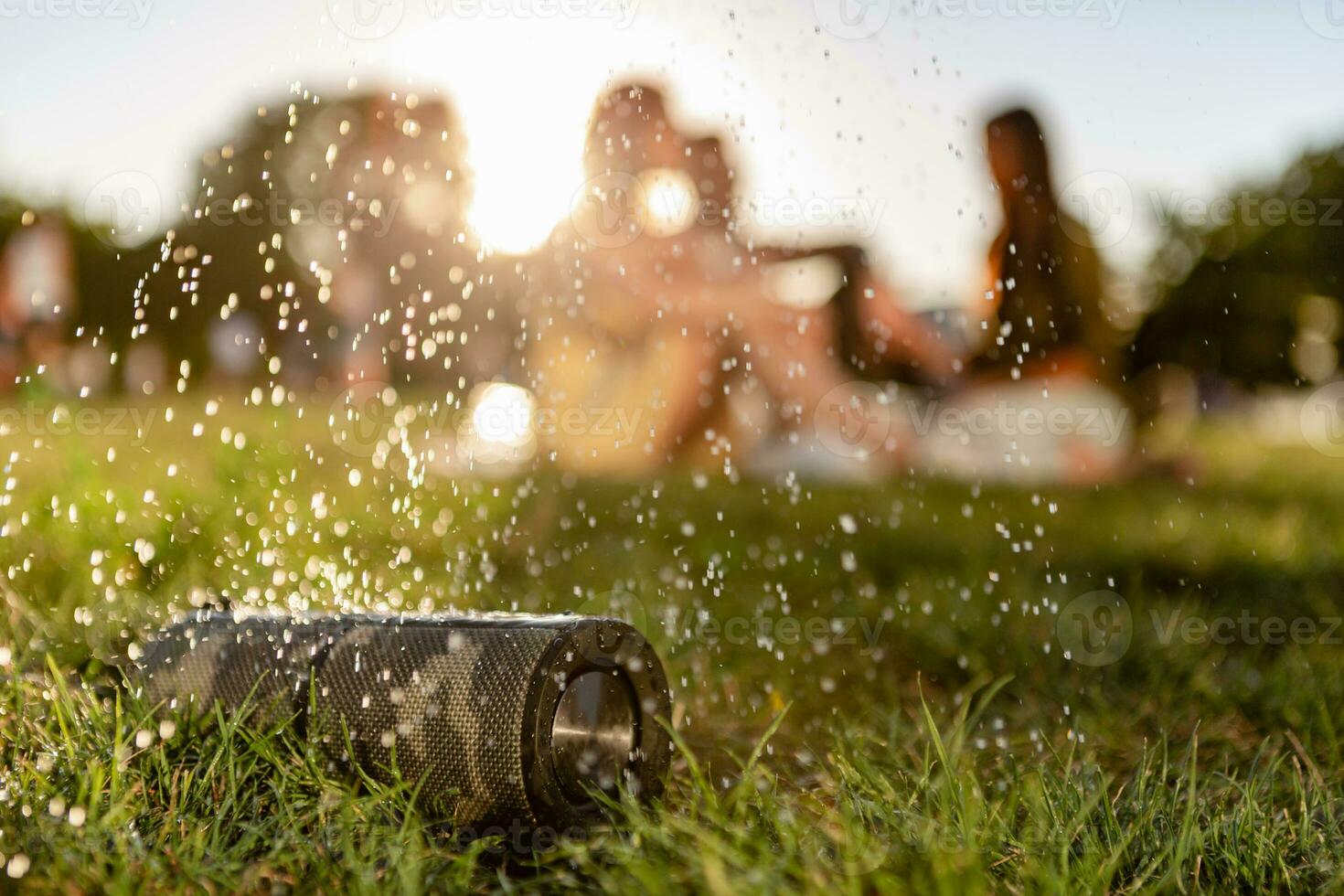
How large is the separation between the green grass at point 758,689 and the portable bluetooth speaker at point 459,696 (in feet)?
0.30

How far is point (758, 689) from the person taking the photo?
374 centimetres

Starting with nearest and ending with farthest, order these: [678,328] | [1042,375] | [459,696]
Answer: [459,696] → [1042,375] → [678,328]

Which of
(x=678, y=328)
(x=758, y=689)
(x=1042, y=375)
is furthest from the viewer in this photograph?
(x=678, y=328)

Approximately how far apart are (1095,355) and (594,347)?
4988 mm

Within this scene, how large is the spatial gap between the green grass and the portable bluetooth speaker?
0.09 meters

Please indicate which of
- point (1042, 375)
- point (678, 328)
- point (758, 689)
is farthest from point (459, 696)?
point (1042, 375)

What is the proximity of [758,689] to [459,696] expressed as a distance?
1.54m

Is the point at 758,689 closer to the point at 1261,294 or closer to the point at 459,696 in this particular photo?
the point at 459,696

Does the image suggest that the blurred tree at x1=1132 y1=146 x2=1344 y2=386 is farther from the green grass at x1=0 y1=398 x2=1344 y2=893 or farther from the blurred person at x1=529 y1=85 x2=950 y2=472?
the green grass at x1=0 y1=398 x2=1344 y2=893

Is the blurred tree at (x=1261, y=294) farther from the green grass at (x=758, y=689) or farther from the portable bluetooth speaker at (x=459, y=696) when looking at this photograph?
the portable bluetooth speaker at (x=459, y=696)

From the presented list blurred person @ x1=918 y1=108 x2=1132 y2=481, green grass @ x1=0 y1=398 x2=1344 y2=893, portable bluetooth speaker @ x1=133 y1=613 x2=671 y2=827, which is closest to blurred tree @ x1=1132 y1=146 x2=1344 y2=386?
blurred person @ x1=918 y1=108 x2=1132 y2=481

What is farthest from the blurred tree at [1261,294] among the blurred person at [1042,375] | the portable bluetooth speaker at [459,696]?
the portable bluetooth speaker at [459,696]

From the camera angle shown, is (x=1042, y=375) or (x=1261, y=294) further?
(x=1261, y=294)

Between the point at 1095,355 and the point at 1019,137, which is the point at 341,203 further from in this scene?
the point at 1095,355
